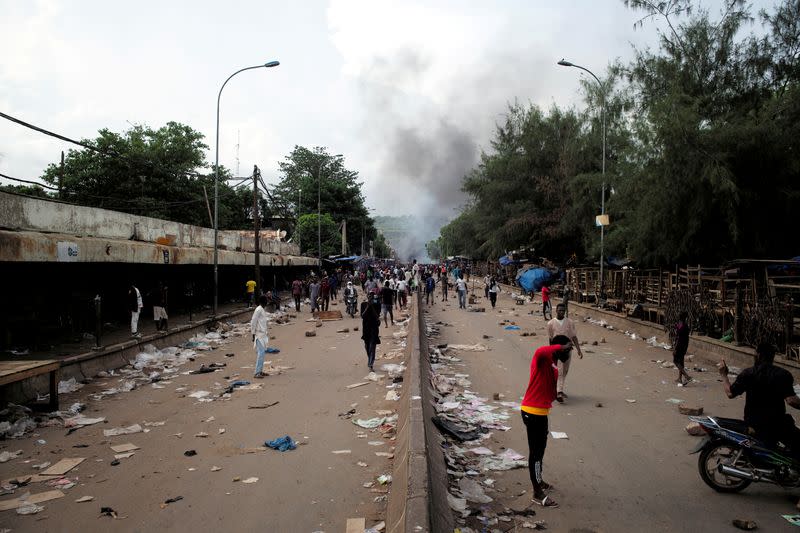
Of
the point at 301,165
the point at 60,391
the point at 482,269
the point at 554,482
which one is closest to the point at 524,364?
the point at 554,482

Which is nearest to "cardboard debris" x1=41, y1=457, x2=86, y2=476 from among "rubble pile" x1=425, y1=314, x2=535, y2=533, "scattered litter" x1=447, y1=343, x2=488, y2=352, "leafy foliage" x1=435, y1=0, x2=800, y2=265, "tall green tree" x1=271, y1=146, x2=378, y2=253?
"rubble pile" x1=425, y1=314, x2=535, y2=533

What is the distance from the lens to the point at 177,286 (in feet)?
74.4

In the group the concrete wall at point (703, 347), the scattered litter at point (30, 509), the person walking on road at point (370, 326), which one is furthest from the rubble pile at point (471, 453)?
the concrete wall at point (703, 347)

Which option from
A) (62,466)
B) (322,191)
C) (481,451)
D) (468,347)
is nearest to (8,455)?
(62,466)

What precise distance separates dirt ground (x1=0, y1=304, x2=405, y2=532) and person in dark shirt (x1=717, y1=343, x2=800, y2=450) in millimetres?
3417

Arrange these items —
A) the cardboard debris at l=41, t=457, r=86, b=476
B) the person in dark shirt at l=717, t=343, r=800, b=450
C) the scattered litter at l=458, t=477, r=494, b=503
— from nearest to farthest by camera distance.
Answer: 1. the person in dark shirt at l=717, t=343, r=800, b=450
2. the scattered litter at l=458, t=477, r=494, b=503
3. the cardboard debris at l=41, t=457, r=86, b=476

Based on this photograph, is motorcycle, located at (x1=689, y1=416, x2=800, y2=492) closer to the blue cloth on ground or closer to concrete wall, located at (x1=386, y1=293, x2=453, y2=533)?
concrete wall, located at (x1=386, y1=293, x2=453, y2=533)

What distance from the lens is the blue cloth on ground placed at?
6422 millimetres

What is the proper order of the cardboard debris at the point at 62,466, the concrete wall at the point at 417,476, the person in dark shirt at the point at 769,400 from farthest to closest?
the cardboard debris at the point at 62,466
the person in dark shirt at the point at 769,400
the concrete wall at the point at 417,476

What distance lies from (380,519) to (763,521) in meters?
3.14

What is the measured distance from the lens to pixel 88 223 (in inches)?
562

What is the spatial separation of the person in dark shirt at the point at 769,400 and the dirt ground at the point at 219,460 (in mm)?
3417

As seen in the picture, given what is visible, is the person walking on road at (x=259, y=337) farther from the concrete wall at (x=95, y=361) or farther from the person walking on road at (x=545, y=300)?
the person walking on road at (x=545, y=300)

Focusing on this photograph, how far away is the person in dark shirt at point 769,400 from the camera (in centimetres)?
478
